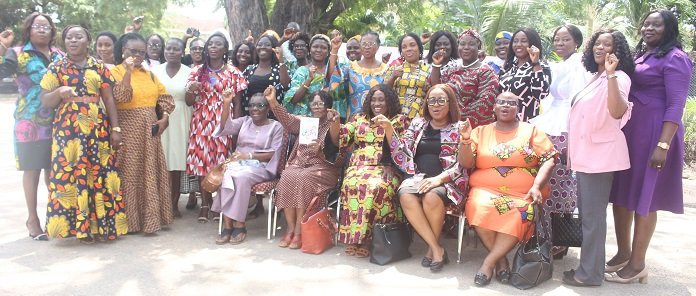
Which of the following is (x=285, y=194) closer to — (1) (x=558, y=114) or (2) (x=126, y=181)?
(2) (x=126, y=181)

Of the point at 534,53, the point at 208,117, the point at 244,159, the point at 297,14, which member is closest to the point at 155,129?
the point at 208,117

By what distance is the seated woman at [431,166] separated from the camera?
458 cm

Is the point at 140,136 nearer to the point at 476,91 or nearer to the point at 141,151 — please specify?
the point at 141,151

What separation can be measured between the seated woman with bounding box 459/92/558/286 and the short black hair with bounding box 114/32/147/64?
326 centimetres

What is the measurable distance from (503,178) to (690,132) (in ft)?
25.5

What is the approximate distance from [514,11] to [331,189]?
1030 centimetres

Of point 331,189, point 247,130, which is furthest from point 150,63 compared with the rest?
point 331,189

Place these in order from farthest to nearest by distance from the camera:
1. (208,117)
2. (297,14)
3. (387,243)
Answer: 1. (297,14)
2. (208,117)
3. (387,243)

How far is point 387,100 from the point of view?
512 cm

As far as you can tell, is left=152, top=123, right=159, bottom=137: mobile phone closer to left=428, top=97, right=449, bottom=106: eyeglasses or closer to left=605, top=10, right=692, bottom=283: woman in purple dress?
left=428, top=97, right=449, bottom=106: eyeglasses

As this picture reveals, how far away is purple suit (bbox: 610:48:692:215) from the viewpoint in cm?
395

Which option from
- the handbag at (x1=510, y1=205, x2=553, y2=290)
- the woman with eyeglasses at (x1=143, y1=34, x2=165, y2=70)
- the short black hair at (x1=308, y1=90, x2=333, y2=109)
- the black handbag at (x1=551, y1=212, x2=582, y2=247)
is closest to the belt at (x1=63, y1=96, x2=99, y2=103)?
the woman with eyeglasses at (x1=143, y1=34, x2=165, y2=70)

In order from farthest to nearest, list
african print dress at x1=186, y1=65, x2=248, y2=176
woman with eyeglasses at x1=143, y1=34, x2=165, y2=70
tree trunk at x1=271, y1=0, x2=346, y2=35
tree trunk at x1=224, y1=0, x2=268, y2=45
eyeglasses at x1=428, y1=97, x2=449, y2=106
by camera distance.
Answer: tree trunk at x1=271, y1=0, x2=346, y2=35, tree trunk at x1=224, y1=0, x2=268, y2=45, woman with eyeglasses at x1=143, y1=34, x2=165, y2=70, african print dress at x1=186, y1=65, x2=248, y2=176, eyeglasses at x1=428, y1=97, x2=449, y2=106

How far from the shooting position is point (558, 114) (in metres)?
4.85
